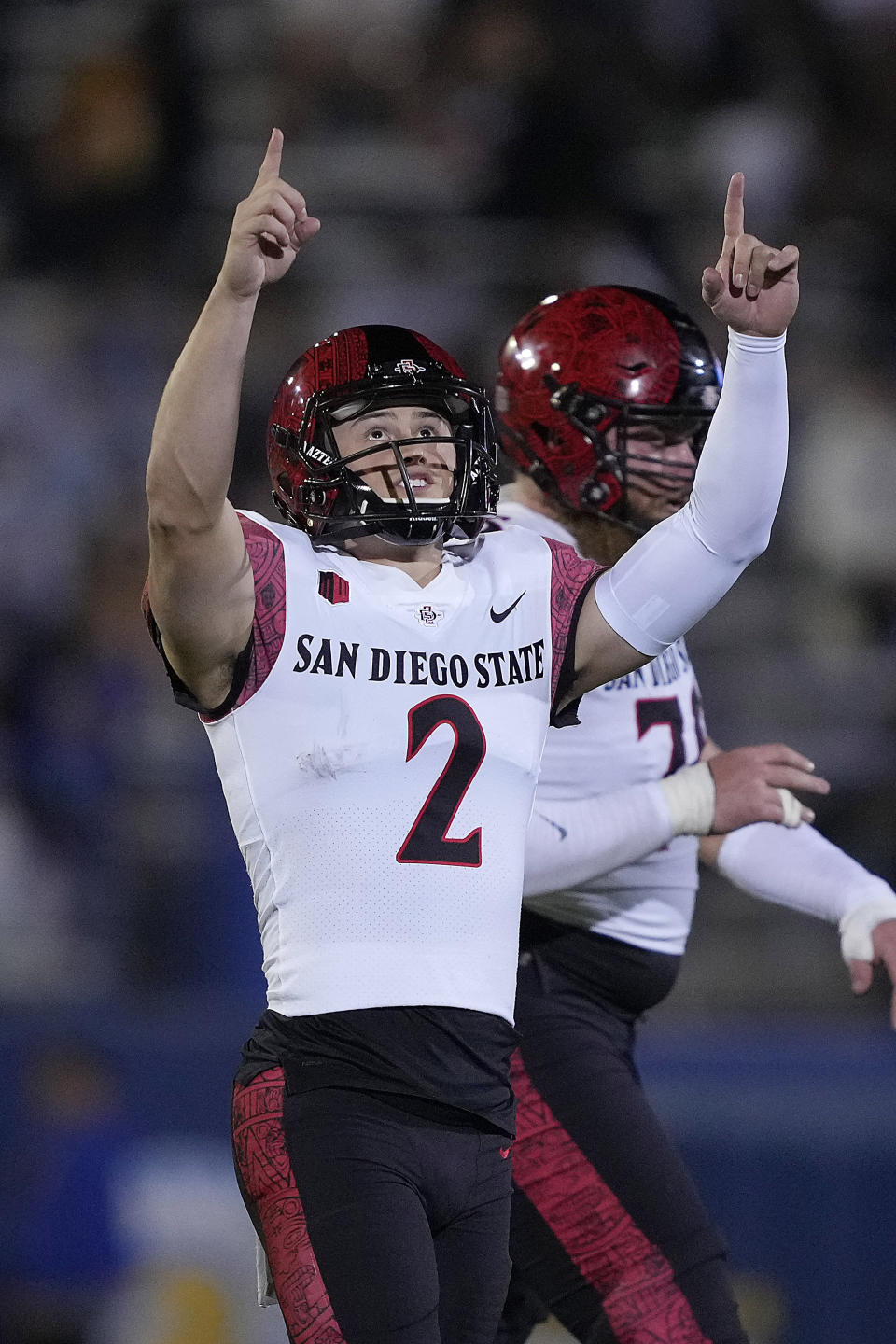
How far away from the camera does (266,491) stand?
713 cm

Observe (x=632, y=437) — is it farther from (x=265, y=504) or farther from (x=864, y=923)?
(x=265, y=504)

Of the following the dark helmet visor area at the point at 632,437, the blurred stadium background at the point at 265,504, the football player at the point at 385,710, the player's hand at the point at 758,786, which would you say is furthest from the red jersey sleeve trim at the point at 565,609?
the blurred stadium background at the point at 265,504

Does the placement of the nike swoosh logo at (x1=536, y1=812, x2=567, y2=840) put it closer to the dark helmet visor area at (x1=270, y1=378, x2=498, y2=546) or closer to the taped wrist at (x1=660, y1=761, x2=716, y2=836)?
the taped wrist at (x1=660, y1=761, x2=716, y2=836)

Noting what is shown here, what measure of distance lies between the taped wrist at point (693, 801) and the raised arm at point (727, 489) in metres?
0.42

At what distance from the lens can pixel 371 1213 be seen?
7.25 ft

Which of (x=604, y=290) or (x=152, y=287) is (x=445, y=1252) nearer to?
(x=604, y=290)

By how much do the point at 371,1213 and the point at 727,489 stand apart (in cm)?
108

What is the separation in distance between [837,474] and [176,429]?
4.95m

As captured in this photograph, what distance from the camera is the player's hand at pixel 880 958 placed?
2.99 meters

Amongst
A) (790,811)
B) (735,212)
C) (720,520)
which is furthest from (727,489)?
(790,811)

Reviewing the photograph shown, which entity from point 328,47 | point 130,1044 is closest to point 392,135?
point 328,47

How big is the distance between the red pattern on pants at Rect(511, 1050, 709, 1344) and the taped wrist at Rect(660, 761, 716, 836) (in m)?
0.53

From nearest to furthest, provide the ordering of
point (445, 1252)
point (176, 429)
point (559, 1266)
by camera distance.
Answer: point (176, 429)
point (445, 1252)
point (559, 1266)

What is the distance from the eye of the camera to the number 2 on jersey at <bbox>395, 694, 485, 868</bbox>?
2.37 meters
